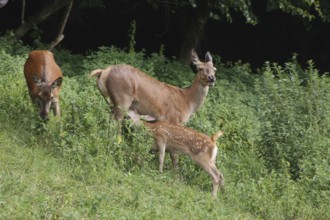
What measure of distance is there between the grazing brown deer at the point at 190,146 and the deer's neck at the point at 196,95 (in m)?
1.21

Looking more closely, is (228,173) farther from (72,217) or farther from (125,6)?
(125,6)

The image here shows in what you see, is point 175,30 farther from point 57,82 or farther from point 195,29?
point 57,82

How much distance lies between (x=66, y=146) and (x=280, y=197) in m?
2.54

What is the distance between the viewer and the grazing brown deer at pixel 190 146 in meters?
10.9

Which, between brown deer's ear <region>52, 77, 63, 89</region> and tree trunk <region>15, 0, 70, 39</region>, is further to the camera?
tree trunk <region>15, 0, 70, 39</region>

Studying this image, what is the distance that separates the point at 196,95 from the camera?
12.5 meters

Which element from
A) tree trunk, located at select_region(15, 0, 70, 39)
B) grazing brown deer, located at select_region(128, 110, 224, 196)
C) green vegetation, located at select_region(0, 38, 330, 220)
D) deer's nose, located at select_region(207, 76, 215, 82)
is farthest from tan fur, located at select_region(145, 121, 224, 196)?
tree trunk, located at select_region(15, 0, 70, 39)

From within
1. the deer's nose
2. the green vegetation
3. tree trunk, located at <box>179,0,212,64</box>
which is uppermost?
the deer's nose

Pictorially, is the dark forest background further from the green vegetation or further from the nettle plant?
the nettle plant

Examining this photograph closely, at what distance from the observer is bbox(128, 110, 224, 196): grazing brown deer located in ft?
35.9

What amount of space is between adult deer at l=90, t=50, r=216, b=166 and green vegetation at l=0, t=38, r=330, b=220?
251mm

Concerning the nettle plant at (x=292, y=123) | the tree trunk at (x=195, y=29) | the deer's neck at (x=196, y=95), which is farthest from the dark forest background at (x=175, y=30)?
the nettle plant at (x=292, y=123)

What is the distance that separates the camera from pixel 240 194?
10.5m

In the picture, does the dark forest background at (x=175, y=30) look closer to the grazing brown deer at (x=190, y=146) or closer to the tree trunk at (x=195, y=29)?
the tree trunk at (x=195, y=29)
